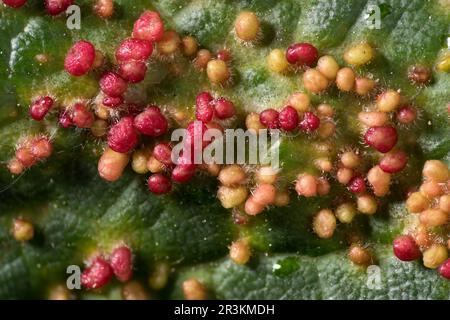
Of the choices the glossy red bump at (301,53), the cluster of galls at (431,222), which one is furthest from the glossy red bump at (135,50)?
the cluster of galls at (431,222)

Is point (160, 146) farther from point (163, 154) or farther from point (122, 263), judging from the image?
point (122, 263)

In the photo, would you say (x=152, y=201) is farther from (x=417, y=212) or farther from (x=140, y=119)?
(x=417, y=212)

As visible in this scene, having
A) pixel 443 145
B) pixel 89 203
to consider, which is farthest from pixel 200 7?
pixel 443 145

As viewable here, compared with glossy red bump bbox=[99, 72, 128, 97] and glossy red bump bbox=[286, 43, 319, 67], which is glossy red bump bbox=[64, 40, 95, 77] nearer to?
glossy red bump bbox=[99, 72, 128, 97]

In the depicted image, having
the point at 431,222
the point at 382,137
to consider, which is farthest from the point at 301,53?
the point at 431,222

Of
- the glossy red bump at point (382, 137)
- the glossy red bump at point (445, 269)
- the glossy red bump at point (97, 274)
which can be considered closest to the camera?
the glossy red bump at point (382, 137)

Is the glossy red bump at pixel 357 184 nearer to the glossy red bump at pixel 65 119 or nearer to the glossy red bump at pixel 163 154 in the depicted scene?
the glossy red bump at pixel 163 154
